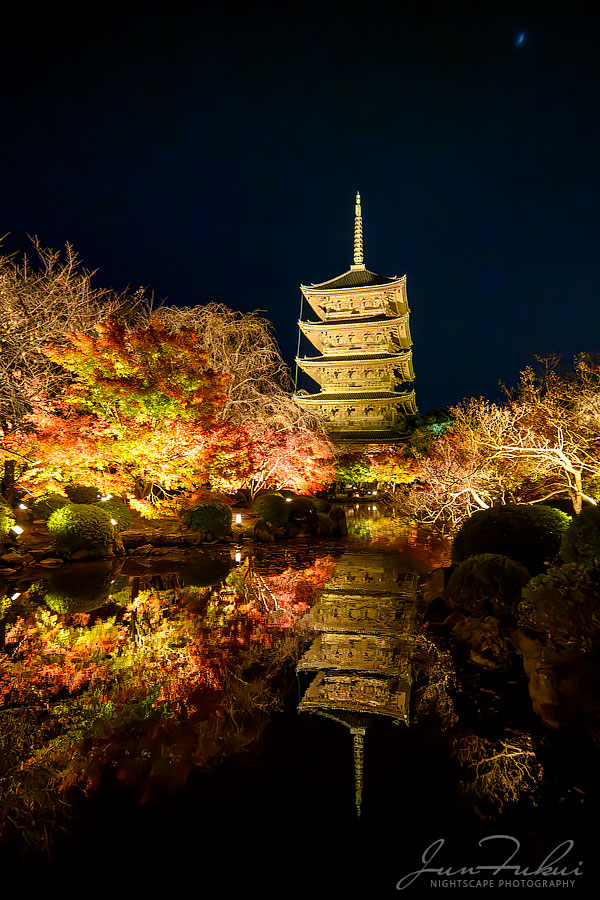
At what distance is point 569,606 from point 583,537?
81.8 inches

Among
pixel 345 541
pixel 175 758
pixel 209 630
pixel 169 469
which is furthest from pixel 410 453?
pixel 175 758

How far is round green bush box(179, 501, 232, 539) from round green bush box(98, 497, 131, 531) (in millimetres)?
1808

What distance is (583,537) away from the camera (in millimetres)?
5391

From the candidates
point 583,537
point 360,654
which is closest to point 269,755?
point 360,654

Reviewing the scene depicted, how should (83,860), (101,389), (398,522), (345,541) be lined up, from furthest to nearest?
(398,522)
(345,541)
(101,389)
(83,860)

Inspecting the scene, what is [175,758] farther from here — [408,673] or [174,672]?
[408,673]

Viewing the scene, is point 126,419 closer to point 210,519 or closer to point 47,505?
point 47,505

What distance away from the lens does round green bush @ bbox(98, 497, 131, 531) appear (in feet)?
39.6

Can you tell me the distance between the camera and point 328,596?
25.0 ft

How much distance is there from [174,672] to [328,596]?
11.8 feet

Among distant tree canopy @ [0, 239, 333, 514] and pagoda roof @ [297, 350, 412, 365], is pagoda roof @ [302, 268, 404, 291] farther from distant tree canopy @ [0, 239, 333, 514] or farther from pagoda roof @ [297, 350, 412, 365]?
distant tree canopy @ [0, 239, 333, 514]

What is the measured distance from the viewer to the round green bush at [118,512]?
12.1 meters

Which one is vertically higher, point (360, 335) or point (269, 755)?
point (360, 335)

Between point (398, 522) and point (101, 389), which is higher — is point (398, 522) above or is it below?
below
